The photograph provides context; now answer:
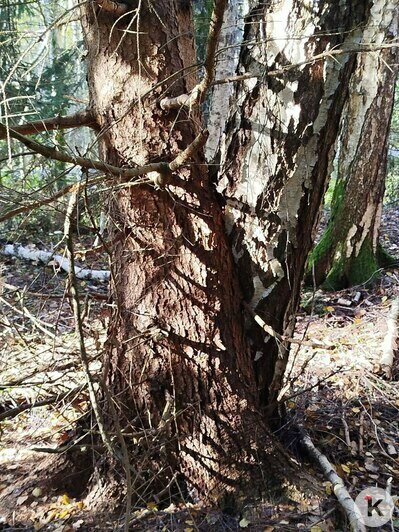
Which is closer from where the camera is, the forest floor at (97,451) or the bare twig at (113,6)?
the bare twig at (113,6)

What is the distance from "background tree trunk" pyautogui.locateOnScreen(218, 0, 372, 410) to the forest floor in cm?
34

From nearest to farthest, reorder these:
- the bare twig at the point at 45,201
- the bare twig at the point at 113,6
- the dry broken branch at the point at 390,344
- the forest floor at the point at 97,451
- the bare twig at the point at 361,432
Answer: the bare twig at the point at 45,201 → the bare twig at the point at 113,6 → the forest floor at the point at 97,451 → the bare twig at the point at 361,432 → the dry broken branch at the point at 390,344

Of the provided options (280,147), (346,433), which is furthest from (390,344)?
(280,147)

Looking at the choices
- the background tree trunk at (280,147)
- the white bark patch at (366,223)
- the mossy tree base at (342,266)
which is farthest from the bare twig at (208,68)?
the white bark patch at (366,223)

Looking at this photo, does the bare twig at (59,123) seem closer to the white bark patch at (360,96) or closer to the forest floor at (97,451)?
the forest floor at (97,451)

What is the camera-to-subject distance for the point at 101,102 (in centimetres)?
220

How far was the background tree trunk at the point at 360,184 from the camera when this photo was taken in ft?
17.4

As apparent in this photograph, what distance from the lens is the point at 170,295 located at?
232cm

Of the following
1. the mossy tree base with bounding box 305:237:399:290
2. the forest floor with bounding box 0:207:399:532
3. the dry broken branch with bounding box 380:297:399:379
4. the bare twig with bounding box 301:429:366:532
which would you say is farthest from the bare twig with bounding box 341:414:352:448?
the mossy tree base with bounding box 305:237:399:290

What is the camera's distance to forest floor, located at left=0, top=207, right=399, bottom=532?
2.30m

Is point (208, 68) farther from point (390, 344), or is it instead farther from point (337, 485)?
point (390, 344)

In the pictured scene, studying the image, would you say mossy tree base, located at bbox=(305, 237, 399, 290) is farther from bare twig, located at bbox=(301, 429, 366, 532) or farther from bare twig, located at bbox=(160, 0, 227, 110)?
bare twig, located at bbox=(160, 0, 227, 110)

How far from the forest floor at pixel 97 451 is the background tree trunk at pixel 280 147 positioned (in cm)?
34

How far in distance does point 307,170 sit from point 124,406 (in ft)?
5.16
